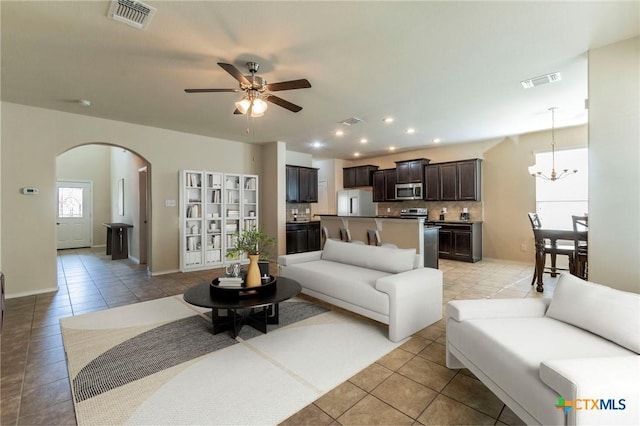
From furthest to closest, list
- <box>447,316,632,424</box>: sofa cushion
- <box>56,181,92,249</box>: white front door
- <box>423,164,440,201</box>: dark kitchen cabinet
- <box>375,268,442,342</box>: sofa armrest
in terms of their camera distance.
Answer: <box>56,181,92,249</box>: white front door < <box>423,164,440,201</box>: dark kitchen cabinet < <box>375,268,442,342</box>: sofa armrest < <box>447,316,632,424</box>: sofa cushion

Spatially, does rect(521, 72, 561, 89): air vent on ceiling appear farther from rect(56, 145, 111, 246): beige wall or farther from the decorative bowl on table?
rect(56, 145, 111, 246): beige wall

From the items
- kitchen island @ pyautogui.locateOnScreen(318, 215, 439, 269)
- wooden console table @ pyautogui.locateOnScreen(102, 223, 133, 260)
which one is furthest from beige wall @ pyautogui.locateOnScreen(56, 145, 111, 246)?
kitchen island @ pyautogui.locateOnScreen(318, 215, 439, 269)

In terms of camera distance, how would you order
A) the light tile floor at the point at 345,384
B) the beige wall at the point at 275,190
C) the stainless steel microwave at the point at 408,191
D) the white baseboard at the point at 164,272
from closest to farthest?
the light tile floor at the point at 345,384, the white baseboard at the point at 164,272, the beige wall at the point at 275,190, the stainless steel microwave at the point at 408,191

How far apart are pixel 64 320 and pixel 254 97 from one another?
3.40 metres

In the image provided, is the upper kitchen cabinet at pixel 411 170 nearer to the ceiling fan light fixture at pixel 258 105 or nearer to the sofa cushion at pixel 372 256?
the sofa cushion at pixel 372 256

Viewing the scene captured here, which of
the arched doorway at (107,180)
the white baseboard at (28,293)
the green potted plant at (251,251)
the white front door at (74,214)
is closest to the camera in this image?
the green potted plant at (251,251)

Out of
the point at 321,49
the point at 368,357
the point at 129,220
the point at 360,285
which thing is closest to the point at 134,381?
the point at 368,357

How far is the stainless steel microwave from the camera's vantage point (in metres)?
7.77

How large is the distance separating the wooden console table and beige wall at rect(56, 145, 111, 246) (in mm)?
2860

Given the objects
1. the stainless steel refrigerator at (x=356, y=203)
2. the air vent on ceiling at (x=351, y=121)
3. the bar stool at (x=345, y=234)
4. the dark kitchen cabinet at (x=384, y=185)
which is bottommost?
the bar stool at (x=345, y=234)

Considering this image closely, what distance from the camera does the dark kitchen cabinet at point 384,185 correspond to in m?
8.43

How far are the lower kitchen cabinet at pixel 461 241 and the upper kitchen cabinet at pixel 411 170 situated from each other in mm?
1378

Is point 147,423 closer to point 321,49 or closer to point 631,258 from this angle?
point 321,49

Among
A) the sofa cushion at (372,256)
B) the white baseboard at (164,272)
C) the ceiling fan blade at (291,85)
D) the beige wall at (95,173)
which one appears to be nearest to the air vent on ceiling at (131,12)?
the ceiling fan blade at (291,85)
